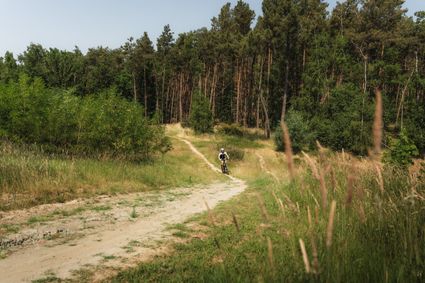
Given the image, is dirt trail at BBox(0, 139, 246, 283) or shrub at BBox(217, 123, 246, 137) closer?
dirt trail at BBox(0, 139, 246, 283)

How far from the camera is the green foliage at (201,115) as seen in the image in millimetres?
47969

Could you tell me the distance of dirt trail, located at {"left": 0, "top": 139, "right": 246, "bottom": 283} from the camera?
206 inches

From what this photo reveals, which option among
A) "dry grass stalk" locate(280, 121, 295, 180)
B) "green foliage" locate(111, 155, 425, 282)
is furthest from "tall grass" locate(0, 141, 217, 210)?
A: "dry grass stalk" locate(280, 121, 295, 180)


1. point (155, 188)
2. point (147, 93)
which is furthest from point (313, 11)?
point (155, 188)

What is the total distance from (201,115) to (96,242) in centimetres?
4254

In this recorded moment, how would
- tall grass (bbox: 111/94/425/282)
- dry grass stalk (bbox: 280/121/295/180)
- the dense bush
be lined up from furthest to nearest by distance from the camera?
the dense bush → tall grass (bbox: 111/94/425/282) → dry grass stalk (bbox: 280/121/295/180)

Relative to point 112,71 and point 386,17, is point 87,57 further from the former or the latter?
point 386,17

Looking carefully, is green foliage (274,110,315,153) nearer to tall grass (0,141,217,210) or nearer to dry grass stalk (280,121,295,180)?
tall grass (0,141,217,210)

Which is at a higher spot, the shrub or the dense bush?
the dense bush

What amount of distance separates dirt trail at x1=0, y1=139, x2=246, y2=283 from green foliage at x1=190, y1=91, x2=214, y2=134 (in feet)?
123

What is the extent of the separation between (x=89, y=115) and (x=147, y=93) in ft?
183

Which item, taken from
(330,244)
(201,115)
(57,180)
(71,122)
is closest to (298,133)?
(201,115)

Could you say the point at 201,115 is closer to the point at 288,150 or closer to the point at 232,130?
the point at 232,130

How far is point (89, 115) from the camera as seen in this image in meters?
20.9
